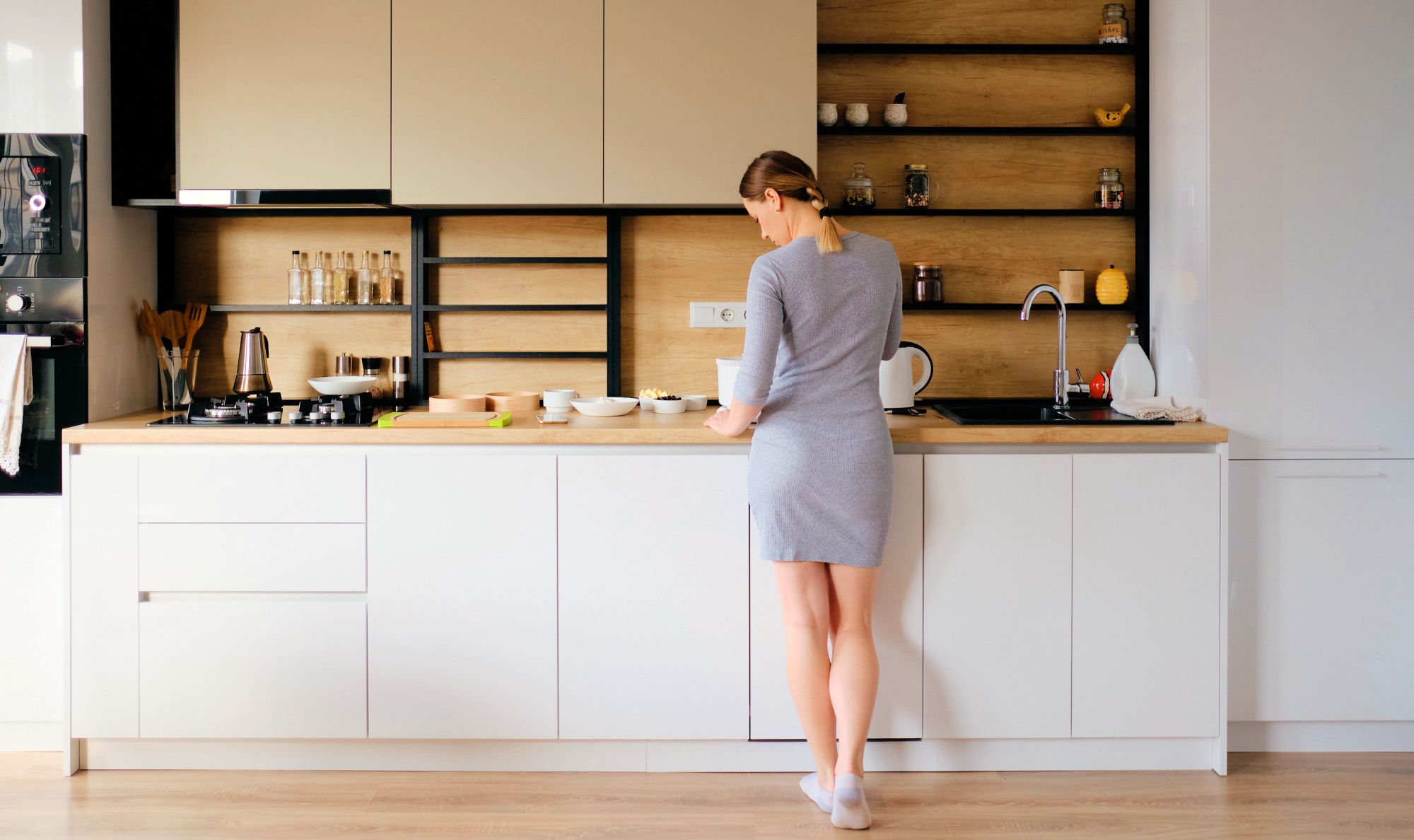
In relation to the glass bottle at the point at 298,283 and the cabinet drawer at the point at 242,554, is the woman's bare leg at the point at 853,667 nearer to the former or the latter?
the cabinet drawer at the point at 242,554

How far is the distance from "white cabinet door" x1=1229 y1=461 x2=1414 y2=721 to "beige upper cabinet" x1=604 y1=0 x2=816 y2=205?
1.49m

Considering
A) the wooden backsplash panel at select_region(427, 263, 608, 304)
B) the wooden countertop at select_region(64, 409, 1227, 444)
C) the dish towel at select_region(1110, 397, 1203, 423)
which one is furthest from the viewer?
the wooden backsplash panel at select_region(427, 263, 608, 304)

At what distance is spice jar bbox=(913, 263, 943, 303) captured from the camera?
10.4 ft

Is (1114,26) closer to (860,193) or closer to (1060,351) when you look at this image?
(860,193)

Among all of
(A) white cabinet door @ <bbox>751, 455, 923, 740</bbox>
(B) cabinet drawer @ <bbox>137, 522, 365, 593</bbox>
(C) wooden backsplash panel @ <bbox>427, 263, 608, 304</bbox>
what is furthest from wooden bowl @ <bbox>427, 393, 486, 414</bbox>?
(A) white cabinet door @ <bbox>751, 455, 923, 740</bbox>

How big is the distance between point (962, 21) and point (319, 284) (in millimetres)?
2105

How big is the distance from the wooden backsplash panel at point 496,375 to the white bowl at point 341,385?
0.29 meters

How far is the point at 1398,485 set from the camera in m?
2.69

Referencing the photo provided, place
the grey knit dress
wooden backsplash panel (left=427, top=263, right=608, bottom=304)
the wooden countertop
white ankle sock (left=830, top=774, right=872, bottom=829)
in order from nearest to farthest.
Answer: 1. the grey knit dress
2. white ankle sock (left=830, top=774, right=872, bottom=829)
3. the wooden countertop
4. wooden backsplash panel (left=427, top=263, right=608, bottom=304)

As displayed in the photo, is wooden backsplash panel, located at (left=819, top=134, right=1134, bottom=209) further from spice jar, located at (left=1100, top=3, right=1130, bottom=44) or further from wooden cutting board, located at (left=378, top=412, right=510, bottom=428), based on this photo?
wooden cutting board, located at (left=378, top=412, right=510, bottom=428)

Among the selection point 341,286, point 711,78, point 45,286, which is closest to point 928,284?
point 711,78

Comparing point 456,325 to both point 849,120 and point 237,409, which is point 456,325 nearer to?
point 237,409

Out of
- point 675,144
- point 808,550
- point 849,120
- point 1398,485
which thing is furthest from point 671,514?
point 1398,485

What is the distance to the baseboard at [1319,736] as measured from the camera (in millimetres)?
2766
